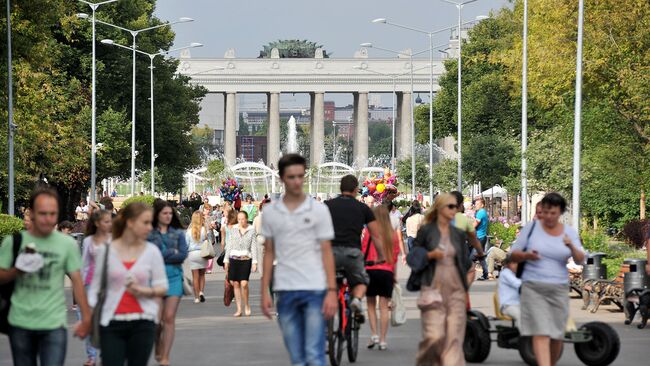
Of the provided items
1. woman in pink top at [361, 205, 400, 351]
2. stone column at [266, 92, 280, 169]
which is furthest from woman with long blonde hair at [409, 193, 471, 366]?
stone column at [266, 92, 280, 169]

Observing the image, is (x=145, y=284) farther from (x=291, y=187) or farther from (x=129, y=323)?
(x=291, y=187)

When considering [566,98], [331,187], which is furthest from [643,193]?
[331,187]

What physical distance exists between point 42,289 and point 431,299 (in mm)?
3373

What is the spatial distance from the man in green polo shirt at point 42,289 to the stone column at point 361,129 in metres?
125

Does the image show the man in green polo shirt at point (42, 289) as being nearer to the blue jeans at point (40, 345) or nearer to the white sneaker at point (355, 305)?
the blue jeans at point (40, 345)

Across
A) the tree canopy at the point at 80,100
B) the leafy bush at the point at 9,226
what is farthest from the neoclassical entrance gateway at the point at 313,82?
the leafy bush at the point at 9,226

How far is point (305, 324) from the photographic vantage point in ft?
34.7

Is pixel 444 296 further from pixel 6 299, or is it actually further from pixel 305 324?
pixel 6 299

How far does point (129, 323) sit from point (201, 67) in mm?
126968

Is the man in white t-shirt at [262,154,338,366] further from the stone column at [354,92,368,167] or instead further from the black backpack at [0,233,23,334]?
the stone column at [354,92,368,167]

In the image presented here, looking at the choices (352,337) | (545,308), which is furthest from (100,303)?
(352,337)

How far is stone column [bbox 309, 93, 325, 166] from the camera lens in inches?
5261

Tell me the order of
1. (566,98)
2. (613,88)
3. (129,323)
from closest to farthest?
(129,323)
(613,88)
(566,98)

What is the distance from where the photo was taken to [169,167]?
276 ft
